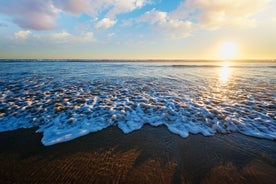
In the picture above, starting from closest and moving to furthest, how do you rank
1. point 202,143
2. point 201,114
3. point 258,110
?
point 202,143 → point 201,114 → point 258,110

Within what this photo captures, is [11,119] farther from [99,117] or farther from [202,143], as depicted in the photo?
[202,143]

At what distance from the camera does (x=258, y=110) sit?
15.6 ft

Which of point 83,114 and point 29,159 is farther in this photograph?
point 83,114

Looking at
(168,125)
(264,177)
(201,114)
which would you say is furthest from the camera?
(201,114)

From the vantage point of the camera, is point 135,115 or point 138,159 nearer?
point 138,159

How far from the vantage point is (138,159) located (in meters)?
2.56

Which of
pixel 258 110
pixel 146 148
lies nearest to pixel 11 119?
pixel 146 148

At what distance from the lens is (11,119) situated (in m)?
4.10

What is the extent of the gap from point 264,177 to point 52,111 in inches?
220

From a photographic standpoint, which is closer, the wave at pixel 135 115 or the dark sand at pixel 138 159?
the dark sand at pixel 138 159

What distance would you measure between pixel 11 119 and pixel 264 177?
20.2 ft

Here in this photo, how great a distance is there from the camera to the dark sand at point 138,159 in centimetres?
220

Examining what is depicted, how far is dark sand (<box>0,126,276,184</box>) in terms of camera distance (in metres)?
2.20

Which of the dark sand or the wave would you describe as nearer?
the dark sand
